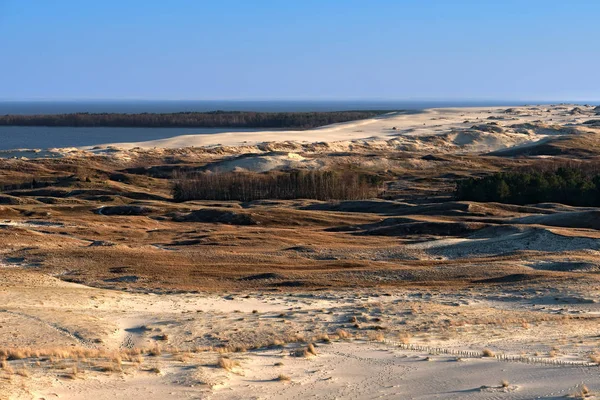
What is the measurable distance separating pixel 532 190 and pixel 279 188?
20.8m

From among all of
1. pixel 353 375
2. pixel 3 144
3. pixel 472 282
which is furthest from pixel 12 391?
pixel 3 144

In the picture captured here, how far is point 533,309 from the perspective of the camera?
2572 cm

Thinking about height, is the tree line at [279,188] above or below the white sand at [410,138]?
below

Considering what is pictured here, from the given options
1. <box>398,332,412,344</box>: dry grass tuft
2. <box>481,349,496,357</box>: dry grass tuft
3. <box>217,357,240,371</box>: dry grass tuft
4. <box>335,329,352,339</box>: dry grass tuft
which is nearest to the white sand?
<box>335,329,352,339</box>: dry grass tuft

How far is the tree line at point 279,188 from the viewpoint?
67875 mm

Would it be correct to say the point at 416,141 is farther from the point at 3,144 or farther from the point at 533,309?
the point at 533,309

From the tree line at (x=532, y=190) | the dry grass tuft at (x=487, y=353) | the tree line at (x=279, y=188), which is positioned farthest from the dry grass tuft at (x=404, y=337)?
the tree line at (x=279, y=188)

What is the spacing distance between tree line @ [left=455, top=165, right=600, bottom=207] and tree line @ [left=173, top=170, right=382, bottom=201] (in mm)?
9885

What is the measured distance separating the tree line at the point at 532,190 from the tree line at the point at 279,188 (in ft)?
32.4

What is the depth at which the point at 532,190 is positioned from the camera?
195 feet

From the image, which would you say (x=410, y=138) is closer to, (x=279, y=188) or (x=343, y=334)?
(x=279, y=188)

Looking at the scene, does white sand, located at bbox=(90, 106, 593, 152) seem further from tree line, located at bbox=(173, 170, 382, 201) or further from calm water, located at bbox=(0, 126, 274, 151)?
tree line, located at bbox=(173, 170, 382, 201)

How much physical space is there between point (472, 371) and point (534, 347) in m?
3.55

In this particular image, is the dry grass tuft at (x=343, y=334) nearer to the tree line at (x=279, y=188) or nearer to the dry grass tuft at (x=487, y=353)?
the dry grass tuft at (x=487, y=353)
